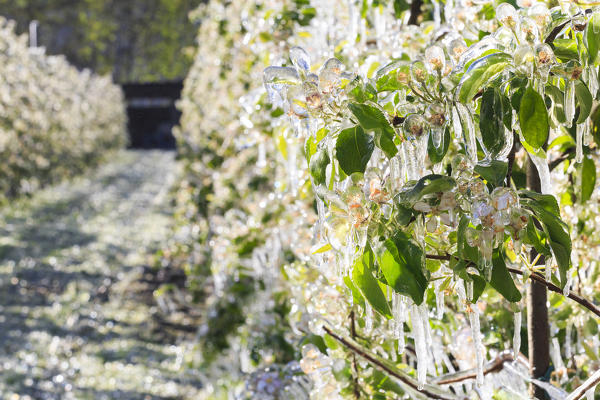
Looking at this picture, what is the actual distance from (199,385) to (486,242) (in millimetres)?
2787

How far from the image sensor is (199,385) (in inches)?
126

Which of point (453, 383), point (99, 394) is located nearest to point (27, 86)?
point (99, 394)

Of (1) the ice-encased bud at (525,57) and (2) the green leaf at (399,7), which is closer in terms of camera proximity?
(1) the ice-encased bud at (525,57)

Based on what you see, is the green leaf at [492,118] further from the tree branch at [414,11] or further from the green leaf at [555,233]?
the tree branch at [414,11]

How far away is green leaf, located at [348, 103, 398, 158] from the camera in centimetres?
67

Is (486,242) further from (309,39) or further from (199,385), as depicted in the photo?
(199,385)

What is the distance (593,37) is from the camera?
0.62 metres

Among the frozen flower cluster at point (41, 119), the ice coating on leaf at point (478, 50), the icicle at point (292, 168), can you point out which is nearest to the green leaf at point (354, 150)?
the ice coating on leaf at point (478, 50)

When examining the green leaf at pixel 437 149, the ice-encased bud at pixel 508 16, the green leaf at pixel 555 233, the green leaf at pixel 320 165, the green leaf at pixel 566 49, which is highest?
the ice-encased bud at pixel 508 16

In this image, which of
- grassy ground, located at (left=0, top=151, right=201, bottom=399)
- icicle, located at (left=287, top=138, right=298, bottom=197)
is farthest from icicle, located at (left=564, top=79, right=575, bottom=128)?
grassy ground, located at (left=0, top=151, right=201, bottom=399)

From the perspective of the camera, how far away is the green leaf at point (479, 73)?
63cm

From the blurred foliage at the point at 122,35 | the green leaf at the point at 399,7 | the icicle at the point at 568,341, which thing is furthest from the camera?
the blurred foliage at the point at 122,35

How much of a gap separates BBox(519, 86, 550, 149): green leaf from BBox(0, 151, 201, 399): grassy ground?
Answer: 2711 millimetres

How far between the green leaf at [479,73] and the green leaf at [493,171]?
67 mm
